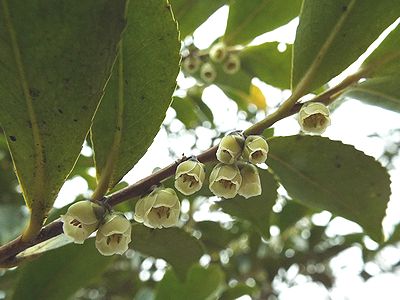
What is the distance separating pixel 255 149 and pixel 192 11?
0.86 metres

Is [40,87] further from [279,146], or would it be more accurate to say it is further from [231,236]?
[231,236]

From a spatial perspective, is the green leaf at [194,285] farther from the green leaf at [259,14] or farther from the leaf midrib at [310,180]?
the green leaf at [259,14]

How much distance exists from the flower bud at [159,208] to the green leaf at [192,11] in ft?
2.73

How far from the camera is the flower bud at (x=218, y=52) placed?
6.09 feet

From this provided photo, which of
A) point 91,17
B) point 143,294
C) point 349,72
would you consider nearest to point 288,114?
point 349,72

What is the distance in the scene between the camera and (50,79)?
799 mm

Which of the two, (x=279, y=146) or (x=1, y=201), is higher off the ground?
(x=279, y=146)

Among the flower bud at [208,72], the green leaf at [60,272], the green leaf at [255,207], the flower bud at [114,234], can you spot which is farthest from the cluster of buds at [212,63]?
the flower bud at [114,234]

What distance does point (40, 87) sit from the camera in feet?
2.66

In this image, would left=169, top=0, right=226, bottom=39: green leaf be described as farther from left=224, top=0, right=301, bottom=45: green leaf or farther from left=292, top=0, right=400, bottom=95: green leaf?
left=292, top=0, right=400, bottom=95: green leaf

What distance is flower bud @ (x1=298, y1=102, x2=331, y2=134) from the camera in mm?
1014

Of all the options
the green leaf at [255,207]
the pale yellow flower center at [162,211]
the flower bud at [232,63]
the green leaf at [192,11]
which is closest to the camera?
the pale yellow flower center at [162,211]

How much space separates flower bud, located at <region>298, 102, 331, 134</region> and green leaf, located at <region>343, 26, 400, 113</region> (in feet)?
0.38

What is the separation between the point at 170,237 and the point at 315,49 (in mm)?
556
